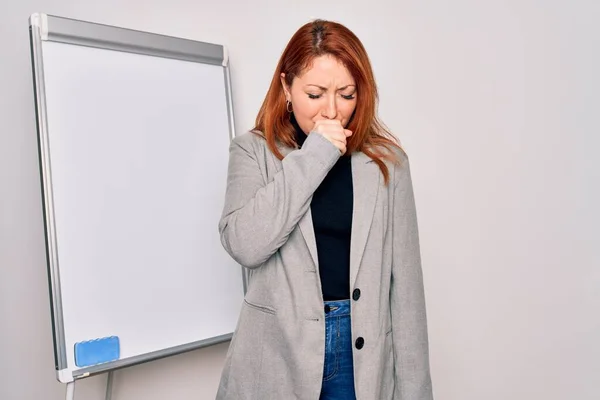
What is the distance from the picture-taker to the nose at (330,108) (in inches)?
49.5

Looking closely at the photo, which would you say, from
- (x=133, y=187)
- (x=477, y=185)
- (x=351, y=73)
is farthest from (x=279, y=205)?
(x=477, y=185)

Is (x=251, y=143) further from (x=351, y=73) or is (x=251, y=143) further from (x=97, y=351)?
(x=97, y=351)

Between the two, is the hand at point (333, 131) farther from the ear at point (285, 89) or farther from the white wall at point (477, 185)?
the white wall at point (477, 185)

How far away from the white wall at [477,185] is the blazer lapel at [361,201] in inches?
31.0

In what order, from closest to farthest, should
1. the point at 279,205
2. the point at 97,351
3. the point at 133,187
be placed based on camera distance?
the point at 279,205, the point at 97,351, the point at 133,187

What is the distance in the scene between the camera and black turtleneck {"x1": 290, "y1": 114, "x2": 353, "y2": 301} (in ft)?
4.09

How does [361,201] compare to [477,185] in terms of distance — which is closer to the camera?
[361,201]

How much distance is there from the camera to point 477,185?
6.44 feet

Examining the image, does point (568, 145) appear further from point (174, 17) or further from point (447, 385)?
point (174, 17)

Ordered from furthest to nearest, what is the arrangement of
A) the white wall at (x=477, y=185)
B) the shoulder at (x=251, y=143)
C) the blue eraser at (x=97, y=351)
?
1. the white wall at (x=477, y=185)
2. the blue eraser at (x=97, y=351)
3. the shoulder at (x=251, y=143)

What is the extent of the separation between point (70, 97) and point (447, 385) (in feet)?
5.10

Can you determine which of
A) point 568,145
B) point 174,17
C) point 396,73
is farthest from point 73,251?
point 568,145

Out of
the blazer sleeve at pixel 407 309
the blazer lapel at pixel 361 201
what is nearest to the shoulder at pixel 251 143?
the blazer lapel at pixel 361 201

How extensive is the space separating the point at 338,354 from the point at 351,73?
1.96ft
